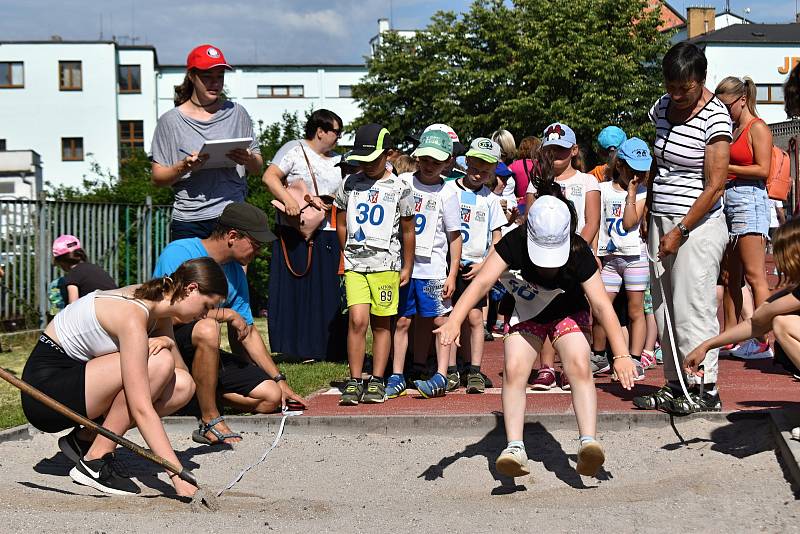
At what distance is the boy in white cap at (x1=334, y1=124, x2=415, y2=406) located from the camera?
25.0 feet

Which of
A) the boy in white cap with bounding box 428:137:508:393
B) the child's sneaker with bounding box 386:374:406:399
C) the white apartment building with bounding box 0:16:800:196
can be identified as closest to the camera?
the child's sneaker with bounding box 386:374:406:399

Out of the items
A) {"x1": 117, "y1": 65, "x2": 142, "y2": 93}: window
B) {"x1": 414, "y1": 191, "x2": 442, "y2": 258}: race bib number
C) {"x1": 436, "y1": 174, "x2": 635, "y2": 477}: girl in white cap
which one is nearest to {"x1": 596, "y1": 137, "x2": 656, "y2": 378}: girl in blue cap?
{"x1": 414, "y1": 191, "x2": 442, "y2": 258}: race bib number

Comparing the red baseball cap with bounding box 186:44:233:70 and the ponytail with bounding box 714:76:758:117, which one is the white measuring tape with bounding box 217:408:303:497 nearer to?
the red baseball cap with bounding box 186:44:233:70

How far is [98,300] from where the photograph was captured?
5.57 m

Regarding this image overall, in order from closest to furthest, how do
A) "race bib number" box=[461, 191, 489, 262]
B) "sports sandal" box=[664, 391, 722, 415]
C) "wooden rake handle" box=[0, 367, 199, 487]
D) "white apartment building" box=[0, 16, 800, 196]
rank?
"wooden rake handle" box=[0, 367, 199, 487] < "sports sandal" box=[664, 391, 722, 415] < "race bib number" box=[461, 191, 489, 262] < "white apartment building" box=[0, 16, 800, 196]

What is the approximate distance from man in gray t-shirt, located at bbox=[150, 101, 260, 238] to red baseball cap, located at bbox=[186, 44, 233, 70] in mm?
413

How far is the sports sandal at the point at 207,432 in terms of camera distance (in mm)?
6484

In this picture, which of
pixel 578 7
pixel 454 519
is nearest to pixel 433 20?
pixel 578 7

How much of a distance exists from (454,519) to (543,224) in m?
1.61

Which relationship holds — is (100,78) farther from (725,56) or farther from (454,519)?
(454,519)

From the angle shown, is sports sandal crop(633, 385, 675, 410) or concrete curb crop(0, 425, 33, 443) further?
concrete curb crop(0, 425, 33, 443)

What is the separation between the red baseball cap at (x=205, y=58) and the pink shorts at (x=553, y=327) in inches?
122

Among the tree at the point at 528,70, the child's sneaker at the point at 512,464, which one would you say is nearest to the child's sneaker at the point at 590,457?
the child's sneaker at the point at 512,464

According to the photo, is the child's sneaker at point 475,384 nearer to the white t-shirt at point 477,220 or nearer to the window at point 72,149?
the white t-shirt at point 477,220
